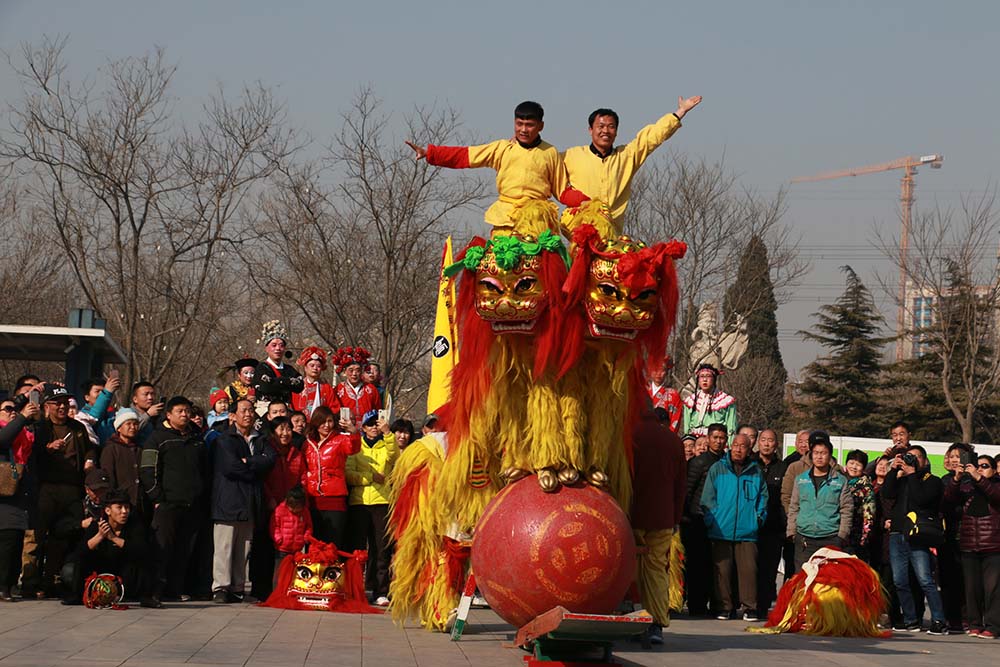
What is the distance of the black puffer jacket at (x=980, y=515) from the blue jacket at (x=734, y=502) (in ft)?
6.50

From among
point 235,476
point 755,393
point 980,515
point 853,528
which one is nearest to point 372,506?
point 235,476

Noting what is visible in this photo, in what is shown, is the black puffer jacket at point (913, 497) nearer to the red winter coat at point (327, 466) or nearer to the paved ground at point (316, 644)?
the paved ground at point (316, 644)

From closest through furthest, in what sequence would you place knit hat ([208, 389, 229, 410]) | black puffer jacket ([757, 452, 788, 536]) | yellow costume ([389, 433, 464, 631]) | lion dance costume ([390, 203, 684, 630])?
lion dance costume ([390, 203, 684, 630]), yellow costume ([389, 433, 464, 631]), black puffer jacket ([757, 452, 788, 536]), knit hat ([208, 389, 229, 410])

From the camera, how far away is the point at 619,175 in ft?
30.9

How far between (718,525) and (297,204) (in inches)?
581

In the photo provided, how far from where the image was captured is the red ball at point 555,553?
7887 mm

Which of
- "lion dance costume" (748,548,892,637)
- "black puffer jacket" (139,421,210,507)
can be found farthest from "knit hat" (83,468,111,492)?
"lion dance costume" (748,548,892,637)

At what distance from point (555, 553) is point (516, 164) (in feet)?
9.50

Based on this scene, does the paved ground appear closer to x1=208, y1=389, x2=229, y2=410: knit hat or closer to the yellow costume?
the yellow costume

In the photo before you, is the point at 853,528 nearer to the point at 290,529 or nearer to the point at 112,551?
the point at 290,529

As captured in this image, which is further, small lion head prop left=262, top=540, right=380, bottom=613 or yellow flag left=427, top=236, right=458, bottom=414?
small lion head prop left=262, top=540, right=380, bottom=613

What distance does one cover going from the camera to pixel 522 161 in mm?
9336

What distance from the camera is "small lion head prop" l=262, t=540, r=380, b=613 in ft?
39.8

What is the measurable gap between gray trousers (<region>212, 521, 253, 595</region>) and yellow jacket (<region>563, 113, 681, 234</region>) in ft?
17.5
